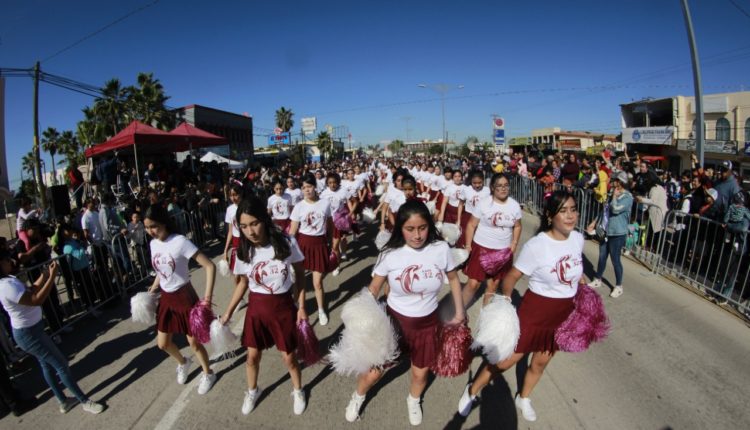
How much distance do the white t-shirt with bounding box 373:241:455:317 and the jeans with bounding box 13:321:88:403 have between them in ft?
9.71

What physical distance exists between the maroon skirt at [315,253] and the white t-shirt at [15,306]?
2.74 m

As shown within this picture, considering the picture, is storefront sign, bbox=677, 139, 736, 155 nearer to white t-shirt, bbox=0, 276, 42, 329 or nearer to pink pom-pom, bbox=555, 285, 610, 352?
pink pom-pom, bbox=555, 285, 610, 352

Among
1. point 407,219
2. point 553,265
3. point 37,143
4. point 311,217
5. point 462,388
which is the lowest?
point 462,388

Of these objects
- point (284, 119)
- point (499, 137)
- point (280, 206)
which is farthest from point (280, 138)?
point (280, 206)

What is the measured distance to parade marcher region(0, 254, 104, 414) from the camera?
10.3 ft

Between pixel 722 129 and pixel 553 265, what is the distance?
37383 millimetres

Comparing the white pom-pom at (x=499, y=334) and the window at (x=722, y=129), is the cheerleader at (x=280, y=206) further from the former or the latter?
the window at (x=722, y=129)

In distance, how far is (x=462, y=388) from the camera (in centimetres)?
355

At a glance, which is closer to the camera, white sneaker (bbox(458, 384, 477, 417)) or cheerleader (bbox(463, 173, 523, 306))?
white sneaker (bbox(458, 384, 477, 417))

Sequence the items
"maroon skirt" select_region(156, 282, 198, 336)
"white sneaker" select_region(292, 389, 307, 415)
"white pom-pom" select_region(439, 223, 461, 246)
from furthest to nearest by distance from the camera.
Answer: "white pom-pom" select_region(439, 223, 461, 246)
"maroon skirt" select_region(156, 282, 198, 336)
"white sneaker" select_region(292, 389, 307, 415)

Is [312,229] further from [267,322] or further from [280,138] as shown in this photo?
[280,138]

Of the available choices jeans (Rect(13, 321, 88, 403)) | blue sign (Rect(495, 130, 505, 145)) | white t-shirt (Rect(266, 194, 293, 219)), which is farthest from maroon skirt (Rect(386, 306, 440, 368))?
blue sign (Rect(495, 130, 505, 145))

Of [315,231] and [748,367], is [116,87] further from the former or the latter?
[748,367]

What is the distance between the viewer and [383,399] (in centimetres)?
341
